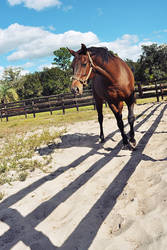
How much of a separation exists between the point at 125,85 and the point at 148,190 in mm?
2398

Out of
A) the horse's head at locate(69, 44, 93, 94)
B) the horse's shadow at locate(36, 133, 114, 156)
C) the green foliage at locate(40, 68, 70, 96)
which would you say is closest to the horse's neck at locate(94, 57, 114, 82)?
the horse's head at locate(69, 44, 93, 94)

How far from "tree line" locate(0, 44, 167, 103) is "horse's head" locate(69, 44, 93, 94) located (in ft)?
118

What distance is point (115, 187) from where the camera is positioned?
3.00 m

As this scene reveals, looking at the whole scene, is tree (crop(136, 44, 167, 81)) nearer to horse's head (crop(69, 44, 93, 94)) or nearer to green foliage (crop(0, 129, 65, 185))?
green foliage (crop(0, 129, 65, 185))

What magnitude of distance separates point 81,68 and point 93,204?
2.31m

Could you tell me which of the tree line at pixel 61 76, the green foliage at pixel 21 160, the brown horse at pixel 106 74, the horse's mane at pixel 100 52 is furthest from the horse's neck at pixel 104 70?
the tree line at pixel 61 76

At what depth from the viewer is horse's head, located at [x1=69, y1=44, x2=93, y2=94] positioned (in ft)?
11.6

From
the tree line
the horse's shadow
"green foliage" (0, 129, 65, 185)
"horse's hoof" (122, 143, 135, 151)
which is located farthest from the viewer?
the tree line

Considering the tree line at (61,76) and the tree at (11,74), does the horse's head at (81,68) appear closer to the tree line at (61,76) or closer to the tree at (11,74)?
the tree line at (61,76)

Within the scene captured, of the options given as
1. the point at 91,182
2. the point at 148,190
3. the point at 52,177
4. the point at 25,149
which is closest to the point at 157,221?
the point at 148,190

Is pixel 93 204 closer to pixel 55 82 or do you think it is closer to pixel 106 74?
pixel 106 74

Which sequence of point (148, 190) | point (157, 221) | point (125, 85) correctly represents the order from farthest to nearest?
point (125, 85) < point (148, 190) < point (157, 221)

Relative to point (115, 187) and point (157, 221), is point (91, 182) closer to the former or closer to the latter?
point (115, 187)

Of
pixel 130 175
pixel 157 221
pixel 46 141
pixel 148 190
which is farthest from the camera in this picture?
pixel 46 141
